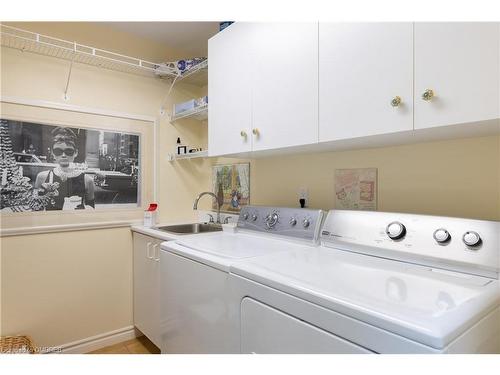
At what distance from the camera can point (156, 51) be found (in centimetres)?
267

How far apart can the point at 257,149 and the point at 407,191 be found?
0.79 m

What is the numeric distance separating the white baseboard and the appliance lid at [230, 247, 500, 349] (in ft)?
6.05

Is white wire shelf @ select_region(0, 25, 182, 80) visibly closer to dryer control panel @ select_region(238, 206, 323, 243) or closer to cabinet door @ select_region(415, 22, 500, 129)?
dryer control panel @ select_region(238, 206, 323, 243)

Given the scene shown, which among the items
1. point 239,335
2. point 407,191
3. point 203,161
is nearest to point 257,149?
point 407,191

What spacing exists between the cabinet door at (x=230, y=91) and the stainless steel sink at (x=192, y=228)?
719mm

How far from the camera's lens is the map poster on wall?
5.22 feet

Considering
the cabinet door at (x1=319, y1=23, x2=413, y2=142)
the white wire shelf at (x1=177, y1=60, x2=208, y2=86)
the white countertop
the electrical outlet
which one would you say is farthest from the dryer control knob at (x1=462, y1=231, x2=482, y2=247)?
the white wire shelf at (x1=177, y1=60, x2=208, y2=86)

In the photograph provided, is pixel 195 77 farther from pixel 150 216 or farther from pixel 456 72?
pixel 456 72

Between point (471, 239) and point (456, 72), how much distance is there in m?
0.55

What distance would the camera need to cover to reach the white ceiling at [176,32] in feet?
7.80

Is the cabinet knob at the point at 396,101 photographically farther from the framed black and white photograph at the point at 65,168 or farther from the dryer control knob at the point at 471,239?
the framed black and white photograph at the point at 65,168

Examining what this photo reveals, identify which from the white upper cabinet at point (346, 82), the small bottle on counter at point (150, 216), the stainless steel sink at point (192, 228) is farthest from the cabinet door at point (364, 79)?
the small bottle on counter at point (150, 216)
